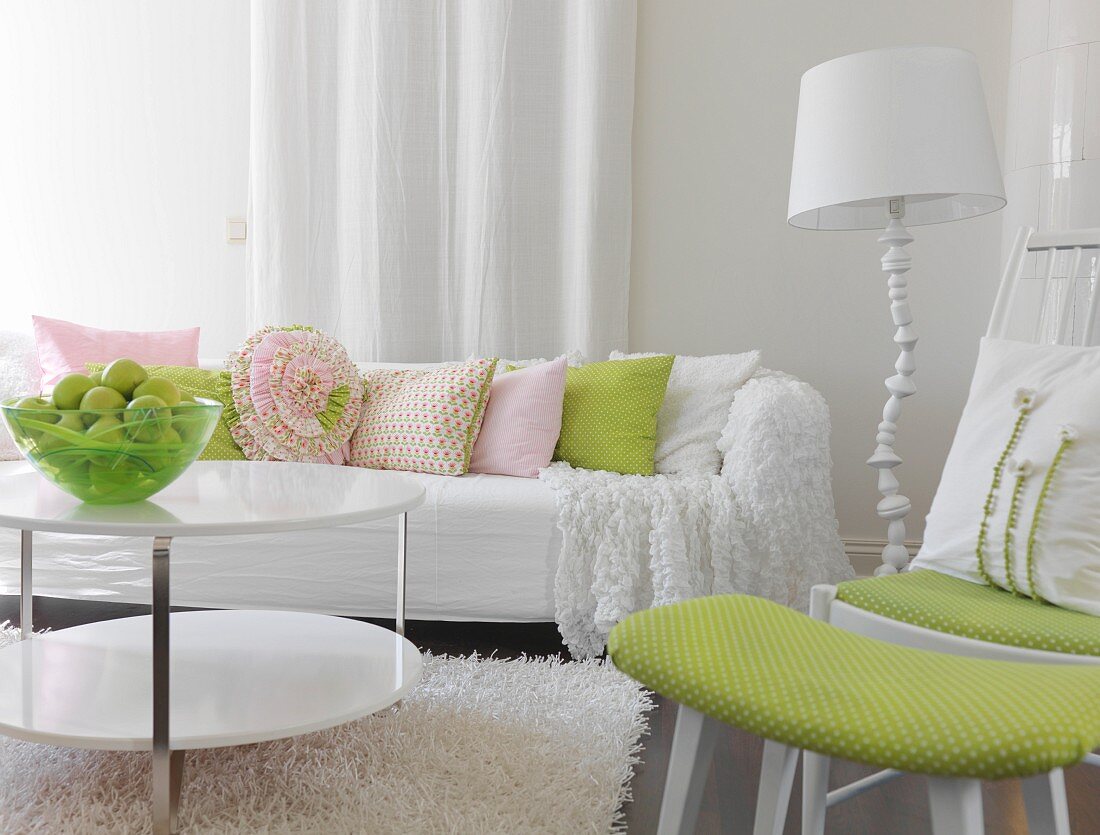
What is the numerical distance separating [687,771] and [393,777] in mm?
707

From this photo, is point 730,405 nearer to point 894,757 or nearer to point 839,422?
point 839,422

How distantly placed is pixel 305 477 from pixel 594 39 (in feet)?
5.84

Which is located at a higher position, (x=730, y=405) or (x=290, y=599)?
(x=730, y=405)

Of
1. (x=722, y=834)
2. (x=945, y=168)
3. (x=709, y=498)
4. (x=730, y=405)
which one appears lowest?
(x=722, y=834)

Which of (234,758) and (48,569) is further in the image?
(48,569)

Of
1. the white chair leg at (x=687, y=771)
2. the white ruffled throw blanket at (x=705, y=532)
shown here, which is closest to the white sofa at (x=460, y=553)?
the white ruffled throw blanket at (x=705, y=532)

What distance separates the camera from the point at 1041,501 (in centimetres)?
111

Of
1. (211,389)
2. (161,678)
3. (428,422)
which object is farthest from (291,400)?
(161,678)

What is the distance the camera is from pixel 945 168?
1.79 meters

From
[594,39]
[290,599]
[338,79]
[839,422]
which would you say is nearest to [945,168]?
[839,422]

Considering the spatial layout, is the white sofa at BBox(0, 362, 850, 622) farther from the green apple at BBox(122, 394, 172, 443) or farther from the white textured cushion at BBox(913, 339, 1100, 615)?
the green apple at BBox(122, 394, 172, 443)

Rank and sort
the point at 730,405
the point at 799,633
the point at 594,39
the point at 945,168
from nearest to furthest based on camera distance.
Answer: the point at 799,633 → the point at 945,168 → the point at 730,405 → the point at 594,39

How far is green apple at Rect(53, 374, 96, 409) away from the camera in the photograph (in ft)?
4.21

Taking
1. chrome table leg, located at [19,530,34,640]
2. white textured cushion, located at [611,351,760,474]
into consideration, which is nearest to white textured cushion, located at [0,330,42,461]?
chrome table leg, located at [19,530,34,640]
